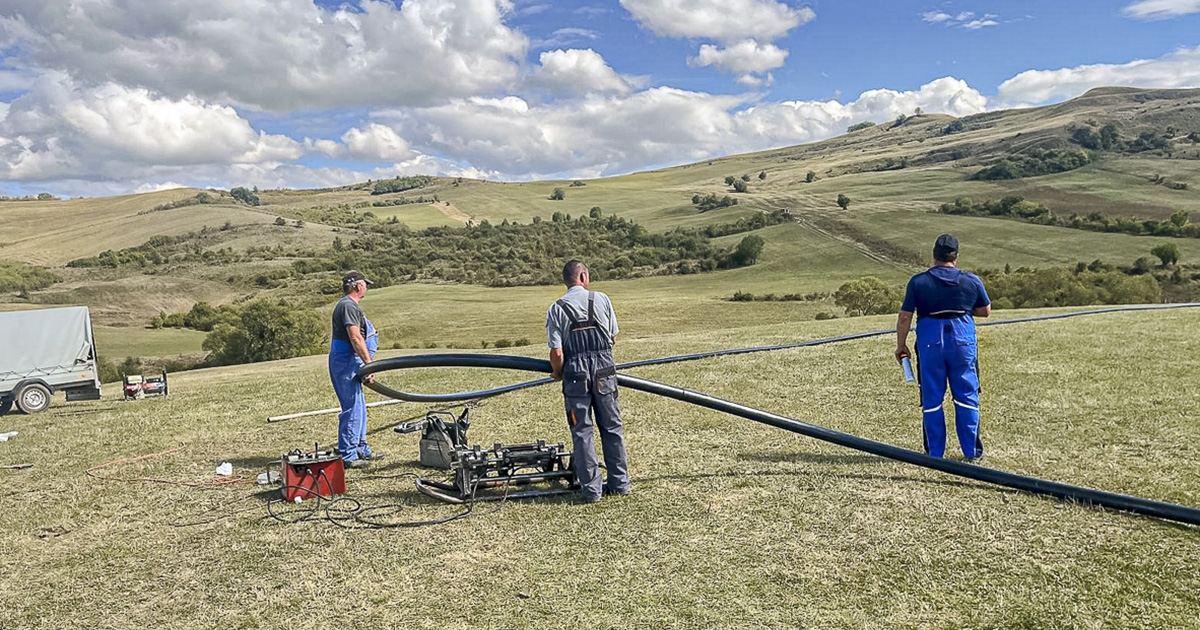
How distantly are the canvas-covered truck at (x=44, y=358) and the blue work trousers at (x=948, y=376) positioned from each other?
51.9 ft

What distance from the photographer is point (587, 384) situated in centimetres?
656

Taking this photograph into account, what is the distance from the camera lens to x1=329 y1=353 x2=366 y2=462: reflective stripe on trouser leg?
27.8ft

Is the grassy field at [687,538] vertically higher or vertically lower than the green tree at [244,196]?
lower

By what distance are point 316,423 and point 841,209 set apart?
3483 inches

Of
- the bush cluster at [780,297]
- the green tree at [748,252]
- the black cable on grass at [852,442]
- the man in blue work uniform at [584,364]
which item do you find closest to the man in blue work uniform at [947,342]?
the black cable on grass at [852,442]

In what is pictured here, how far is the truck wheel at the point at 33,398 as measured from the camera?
14.0 meters

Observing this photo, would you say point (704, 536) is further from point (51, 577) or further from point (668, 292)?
point (668, 292)

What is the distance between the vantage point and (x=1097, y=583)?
460cm

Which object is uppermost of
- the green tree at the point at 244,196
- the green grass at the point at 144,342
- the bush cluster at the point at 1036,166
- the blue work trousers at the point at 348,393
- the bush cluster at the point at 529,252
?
the green tree at the point at 244,196

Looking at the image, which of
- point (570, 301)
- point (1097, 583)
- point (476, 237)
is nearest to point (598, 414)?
point (570, 301)

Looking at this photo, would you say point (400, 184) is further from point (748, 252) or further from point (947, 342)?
point (947, 342)

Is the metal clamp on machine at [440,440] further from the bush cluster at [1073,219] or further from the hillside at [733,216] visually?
the bush cluster at [1073,219]

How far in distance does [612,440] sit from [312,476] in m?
3.10

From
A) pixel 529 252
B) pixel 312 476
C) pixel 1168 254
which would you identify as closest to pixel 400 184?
pixel 529 252
